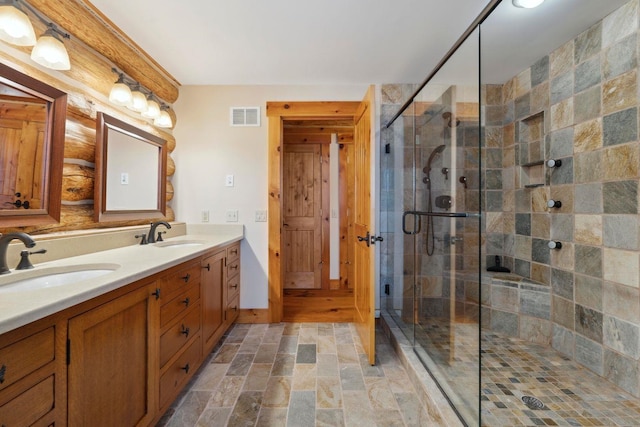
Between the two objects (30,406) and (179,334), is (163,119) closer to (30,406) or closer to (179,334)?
(179,334)

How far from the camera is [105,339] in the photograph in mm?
978

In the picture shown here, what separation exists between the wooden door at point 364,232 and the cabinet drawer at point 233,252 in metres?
1.11

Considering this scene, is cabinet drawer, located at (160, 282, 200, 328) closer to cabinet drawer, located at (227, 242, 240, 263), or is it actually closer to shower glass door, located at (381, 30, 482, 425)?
cabinet drawer, located at (227, 242, 240, 263)

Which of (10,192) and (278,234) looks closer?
(10,192)

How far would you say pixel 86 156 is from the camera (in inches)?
64.4

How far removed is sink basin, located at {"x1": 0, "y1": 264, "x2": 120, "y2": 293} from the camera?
41.4 inches

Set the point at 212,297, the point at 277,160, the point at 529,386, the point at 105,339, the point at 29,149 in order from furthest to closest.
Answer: the point at 277,160, the point at 212,297, the point at 529,386, the point at 29,149, the point at 105,339

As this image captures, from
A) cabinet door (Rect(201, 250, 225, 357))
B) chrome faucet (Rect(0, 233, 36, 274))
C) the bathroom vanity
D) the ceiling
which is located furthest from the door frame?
chrome faucet (Rect(0, 233, 36, 274))

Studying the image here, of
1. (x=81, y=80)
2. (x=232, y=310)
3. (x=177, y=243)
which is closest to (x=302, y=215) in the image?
(x=232, y=310)

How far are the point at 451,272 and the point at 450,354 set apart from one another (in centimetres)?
48

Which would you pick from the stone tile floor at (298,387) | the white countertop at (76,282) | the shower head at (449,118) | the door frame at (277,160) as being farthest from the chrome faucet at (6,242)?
the shower head at (449,118)

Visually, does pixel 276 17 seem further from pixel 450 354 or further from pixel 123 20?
pixel 450 354

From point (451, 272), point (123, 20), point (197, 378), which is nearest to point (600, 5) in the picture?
point (451, 272)

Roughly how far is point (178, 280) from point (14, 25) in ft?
4.51
